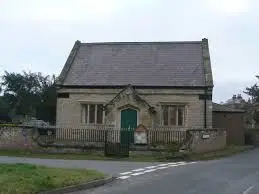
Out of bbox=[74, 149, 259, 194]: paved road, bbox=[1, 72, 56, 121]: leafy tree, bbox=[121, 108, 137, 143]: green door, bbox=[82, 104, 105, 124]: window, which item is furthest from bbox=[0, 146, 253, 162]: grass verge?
bbox=[1, 72, 56, 121]: leafy tree

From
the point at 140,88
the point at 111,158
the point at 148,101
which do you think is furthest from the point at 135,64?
the point at 111,158

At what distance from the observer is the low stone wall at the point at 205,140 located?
3053cm

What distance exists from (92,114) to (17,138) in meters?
7.41

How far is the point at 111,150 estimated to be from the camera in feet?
95.9

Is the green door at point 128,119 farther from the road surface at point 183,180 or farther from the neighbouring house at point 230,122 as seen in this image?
the road surface at point 183,180

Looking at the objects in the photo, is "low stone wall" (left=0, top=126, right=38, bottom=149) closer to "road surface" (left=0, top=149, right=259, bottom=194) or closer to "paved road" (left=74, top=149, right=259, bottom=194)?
"road surface" (left=0, top=149, right=259, bottom=194)

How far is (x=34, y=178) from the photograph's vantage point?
14.1m

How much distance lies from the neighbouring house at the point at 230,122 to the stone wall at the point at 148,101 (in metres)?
7.17

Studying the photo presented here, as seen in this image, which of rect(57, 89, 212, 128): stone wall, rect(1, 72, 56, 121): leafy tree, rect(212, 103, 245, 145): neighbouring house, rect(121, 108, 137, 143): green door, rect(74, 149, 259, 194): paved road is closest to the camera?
rect(74, 149, 259, 194): paved road

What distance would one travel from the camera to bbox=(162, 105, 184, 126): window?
3631 centimetres

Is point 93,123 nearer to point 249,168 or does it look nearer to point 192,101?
point 192,101

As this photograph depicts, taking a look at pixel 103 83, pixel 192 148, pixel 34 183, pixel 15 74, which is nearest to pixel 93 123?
pixel 103 83

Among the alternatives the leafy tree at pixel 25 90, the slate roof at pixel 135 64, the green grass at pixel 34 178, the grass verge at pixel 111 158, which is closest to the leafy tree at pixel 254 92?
the leafy tree at pixel 25 90

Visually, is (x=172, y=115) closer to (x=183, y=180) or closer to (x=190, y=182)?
(x=183, y=180)
